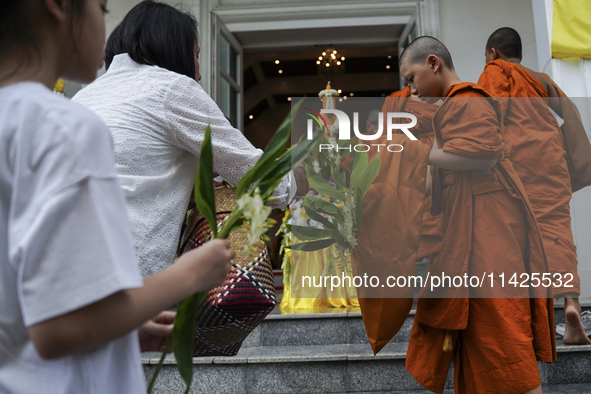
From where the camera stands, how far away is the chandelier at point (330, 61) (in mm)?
7633

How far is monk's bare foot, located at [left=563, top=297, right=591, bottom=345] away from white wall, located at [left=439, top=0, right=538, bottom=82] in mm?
2628

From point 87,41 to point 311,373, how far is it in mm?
2131

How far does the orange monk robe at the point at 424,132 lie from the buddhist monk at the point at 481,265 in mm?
74

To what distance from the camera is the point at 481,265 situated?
1.67 meters

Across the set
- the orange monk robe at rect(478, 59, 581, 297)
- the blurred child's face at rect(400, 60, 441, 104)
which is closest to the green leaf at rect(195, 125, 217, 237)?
the blurred child's face at rect(400, 60, 441, 104)

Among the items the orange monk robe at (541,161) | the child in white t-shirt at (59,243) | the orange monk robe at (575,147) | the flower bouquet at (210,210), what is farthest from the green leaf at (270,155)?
the orange monk robe at (575,147)

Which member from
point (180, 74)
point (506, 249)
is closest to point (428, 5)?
point (506, 249)

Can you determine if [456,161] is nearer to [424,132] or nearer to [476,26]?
[424,132]

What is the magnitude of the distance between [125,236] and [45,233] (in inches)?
2.7

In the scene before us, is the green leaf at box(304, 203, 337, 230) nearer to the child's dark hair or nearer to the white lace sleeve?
the white lace sleeve

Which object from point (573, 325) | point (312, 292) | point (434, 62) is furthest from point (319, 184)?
point (312, 292)

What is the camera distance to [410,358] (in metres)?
1.82

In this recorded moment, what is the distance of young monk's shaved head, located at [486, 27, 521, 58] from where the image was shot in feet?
9.41

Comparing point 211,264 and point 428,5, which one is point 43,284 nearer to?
point 211,264
